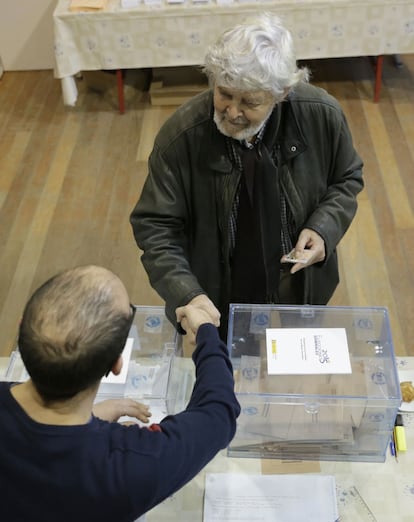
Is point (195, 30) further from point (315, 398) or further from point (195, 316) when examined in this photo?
point (315, 398)

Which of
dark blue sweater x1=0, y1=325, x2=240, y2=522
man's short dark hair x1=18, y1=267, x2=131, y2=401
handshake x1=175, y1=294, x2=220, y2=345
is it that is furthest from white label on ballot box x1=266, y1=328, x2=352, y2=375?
man's short dark hair x1=18, y1=267, x2=131, y2=401

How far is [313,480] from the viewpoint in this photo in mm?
1486

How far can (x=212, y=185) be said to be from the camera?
169cm

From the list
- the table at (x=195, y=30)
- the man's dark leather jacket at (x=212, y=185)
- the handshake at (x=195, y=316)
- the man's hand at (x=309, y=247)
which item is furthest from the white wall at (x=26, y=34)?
the handshake at (x=195, y=316)

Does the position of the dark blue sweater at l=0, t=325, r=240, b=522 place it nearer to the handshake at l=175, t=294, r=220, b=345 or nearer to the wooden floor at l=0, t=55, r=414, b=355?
the handshake at l=175, t=294, r=220, b=345

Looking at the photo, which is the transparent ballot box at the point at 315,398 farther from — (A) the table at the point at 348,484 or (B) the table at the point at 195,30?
(B) the table at the point at 195,30

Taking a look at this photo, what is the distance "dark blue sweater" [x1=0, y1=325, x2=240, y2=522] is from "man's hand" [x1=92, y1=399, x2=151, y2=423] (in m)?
0.38

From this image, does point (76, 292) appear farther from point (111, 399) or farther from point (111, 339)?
point (111, 399)

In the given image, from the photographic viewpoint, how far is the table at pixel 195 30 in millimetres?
3865

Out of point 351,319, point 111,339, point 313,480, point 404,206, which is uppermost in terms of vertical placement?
point 111,339

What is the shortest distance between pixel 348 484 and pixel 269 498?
0.67 feet

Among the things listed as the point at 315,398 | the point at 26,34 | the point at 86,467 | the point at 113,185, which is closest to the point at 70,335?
the point at 86,467

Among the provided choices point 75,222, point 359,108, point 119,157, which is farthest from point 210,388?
point 359,108

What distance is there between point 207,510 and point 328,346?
1.65ft
